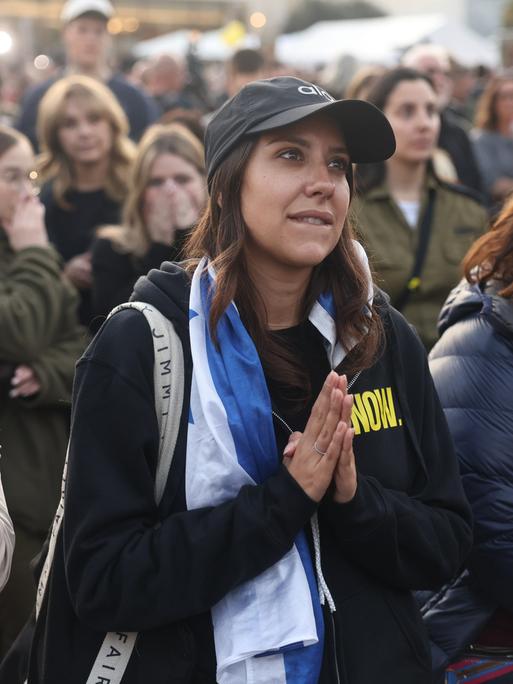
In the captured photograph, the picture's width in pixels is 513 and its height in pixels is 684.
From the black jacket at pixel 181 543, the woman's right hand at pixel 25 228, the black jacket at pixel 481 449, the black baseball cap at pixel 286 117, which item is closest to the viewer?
the black jacket at pixel 181 543

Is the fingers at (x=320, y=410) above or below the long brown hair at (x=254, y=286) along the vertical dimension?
below

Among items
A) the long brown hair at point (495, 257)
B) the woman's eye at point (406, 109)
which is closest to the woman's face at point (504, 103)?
the woman's eye at point (406, 109)

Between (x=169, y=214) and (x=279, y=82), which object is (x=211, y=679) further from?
(x=169, y=214)

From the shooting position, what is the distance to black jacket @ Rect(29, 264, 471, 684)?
2283mm

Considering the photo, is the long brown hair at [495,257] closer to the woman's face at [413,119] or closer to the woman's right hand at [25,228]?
the woman's right hand at [25,228]

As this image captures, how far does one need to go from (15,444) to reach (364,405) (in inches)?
76.4

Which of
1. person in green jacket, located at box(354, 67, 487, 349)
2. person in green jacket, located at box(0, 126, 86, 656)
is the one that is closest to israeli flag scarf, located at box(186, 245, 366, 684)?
person in green jacket, located at box(0, 126, 86, 656)

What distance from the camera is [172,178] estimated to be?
17.8ft

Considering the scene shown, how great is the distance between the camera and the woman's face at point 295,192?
2.48 metres

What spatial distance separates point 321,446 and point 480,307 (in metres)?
0.96

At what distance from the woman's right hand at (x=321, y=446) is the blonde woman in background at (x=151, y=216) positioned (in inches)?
110

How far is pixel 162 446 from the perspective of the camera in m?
2.38

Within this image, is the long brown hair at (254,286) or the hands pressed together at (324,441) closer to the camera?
the hands pressed together at (324,441)

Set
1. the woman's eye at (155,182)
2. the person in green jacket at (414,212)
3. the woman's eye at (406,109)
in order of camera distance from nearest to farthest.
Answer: the person in green jacket at (414,212) < the woman's eye at (155,182) < the woman's eye at (406,109)
